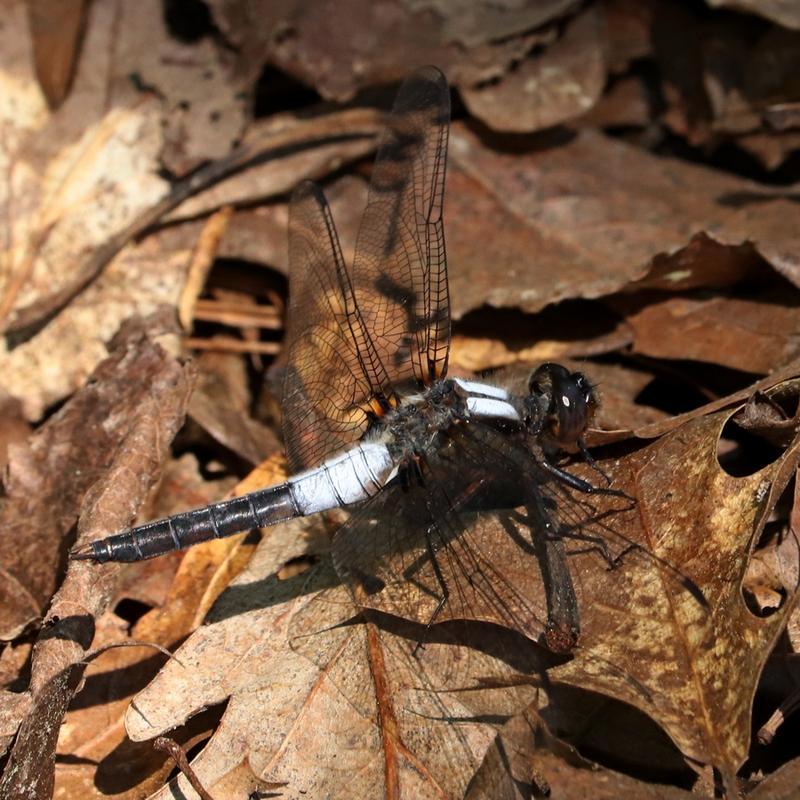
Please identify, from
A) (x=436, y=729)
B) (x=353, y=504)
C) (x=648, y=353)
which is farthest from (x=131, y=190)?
(x=436, y=729)

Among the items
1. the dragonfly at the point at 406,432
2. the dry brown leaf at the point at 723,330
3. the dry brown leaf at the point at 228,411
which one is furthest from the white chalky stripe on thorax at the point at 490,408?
the dry brown leaf at the point at 228,411

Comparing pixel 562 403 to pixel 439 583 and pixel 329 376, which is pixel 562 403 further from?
pixel 329 376

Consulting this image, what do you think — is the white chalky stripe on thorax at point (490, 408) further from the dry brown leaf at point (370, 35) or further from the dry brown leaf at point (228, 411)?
the dry brown leaf at point (370, 35)

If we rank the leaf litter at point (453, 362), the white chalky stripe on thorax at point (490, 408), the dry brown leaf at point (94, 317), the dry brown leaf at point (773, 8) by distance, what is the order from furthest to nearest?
the dry brown leaf at point (773, 8) → the dry brown leaf at point (94, 317) → the white chalky stripe on thorax at point (490, 408) → the leaf litter at point (453, 362)

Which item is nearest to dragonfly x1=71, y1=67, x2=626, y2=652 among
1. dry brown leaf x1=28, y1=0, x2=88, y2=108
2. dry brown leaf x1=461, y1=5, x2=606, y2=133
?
dry brown leaf x1=461, y1=5, x2=606, y2=133

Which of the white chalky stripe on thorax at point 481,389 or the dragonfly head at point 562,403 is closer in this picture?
the dragonfly head at point 562,403

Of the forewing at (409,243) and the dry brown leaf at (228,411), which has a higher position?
the forewing at (409,243)

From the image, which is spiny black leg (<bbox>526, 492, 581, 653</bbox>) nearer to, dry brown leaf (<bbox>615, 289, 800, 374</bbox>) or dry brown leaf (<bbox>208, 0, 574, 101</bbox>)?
dry brown leaf (<bbox>615, 289, 800, 374</bbox>)

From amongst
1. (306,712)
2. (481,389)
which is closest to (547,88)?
(481,389)
